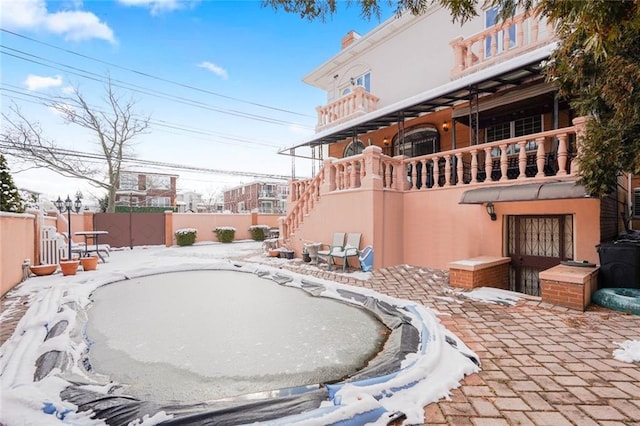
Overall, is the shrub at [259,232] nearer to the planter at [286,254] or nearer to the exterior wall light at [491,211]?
the planter at [286,254]

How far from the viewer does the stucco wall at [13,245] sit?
5390 millimetres

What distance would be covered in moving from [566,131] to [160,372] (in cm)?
753

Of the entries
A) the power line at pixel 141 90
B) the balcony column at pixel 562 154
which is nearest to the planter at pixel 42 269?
the power line at pixel 141 90

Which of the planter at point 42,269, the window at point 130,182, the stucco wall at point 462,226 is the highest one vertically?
the window at point 130,182

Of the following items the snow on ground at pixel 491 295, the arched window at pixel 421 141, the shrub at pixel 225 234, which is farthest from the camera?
the shrub at pixel 225 234

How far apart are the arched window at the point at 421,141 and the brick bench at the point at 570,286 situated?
5.96 meters

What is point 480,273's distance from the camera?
17.0 feet

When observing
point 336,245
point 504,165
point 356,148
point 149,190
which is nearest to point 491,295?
point 504,165

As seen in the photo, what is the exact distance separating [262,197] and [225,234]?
2990cm

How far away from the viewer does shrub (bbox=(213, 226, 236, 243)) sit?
16234 mm

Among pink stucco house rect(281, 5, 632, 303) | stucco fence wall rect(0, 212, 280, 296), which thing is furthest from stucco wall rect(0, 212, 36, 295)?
pink stucco house rect(281, 5, 632, 303)

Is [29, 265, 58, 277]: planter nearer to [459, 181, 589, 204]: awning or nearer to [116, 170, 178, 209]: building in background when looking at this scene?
[459, 181, 589, 204]: awning

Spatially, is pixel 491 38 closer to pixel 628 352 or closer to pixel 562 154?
pixel 562 154

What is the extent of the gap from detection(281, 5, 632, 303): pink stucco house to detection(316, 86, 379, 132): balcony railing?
6 cm
